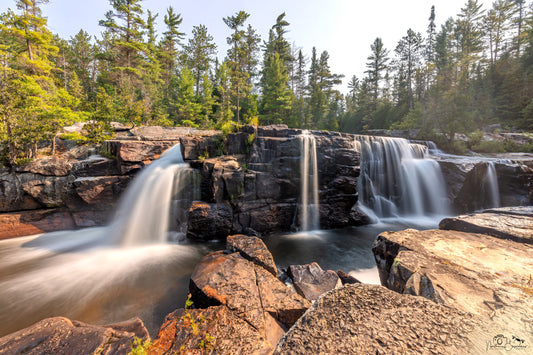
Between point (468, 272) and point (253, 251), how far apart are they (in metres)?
4.07

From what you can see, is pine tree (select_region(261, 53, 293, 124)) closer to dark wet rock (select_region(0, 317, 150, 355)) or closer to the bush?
the bush

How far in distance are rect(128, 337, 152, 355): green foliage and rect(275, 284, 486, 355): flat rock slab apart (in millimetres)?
1953

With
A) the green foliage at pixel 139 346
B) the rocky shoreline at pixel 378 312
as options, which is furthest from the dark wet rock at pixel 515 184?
the green foliage at pixel 139 346

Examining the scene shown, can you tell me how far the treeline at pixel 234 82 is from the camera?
13.0 m

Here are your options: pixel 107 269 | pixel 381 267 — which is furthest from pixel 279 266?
pixel 107 269

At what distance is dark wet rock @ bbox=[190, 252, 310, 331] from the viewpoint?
3.27 meters

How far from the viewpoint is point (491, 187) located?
1056 cm

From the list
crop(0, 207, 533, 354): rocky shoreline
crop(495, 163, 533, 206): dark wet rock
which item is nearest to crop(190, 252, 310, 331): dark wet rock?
crop(0, 207, 533, 354): rocky shoreline

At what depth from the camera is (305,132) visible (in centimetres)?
1036

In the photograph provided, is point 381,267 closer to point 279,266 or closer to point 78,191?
point 279,266

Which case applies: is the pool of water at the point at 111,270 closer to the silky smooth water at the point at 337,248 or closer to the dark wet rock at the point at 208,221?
the silky smooth water at the point at 337,248

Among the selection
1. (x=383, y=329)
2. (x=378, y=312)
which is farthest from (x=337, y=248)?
(x=383, y=329)

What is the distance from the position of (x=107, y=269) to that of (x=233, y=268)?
4760 millimetres

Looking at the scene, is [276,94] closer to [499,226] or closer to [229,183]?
[229,183]
